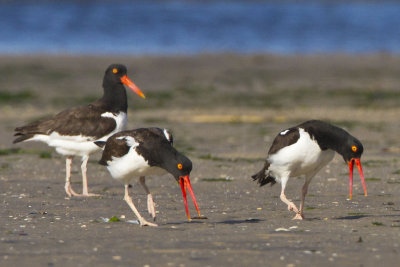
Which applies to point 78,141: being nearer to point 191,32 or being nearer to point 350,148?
point 350,148

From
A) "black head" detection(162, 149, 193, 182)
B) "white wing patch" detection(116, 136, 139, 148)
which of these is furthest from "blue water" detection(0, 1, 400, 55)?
"black head" detection(162, 149, 193, 182)

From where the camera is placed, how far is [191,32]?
127ft

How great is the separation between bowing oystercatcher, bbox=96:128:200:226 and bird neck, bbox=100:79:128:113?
241cm

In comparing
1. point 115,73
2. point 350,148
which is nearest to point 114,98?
point 115,73

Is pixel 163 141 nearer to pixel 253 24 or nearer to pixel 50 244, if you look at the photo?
pixel 50 244

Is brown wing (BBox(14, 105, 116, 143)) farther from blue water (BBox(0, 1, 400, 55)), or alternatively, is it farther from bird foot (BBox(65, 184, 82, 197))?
blue water (BBox(0, 1, 400, 55))

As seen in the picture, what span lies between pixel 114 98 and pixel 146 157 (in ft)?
10.0

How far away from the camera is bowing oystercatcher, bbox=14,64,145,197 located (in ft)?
34.0

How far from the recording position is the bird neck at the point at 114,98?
1066 centimetres

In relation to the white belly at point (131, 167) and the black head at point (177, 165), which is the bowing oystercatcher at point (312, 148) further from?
the white belly at point (131, 167)

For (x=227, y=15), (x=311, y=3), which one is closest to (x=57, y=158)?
(x=227, y=15)

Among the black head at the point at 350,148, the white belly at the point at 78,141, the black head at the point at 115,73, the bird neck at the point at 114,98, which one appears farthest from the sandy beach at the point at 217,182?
the black head at the point at 115,73

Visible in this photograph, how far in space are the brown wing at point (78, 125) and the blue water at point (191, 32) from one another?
18663 millimetres

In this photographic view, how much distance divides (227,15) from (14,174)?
41144 mm
